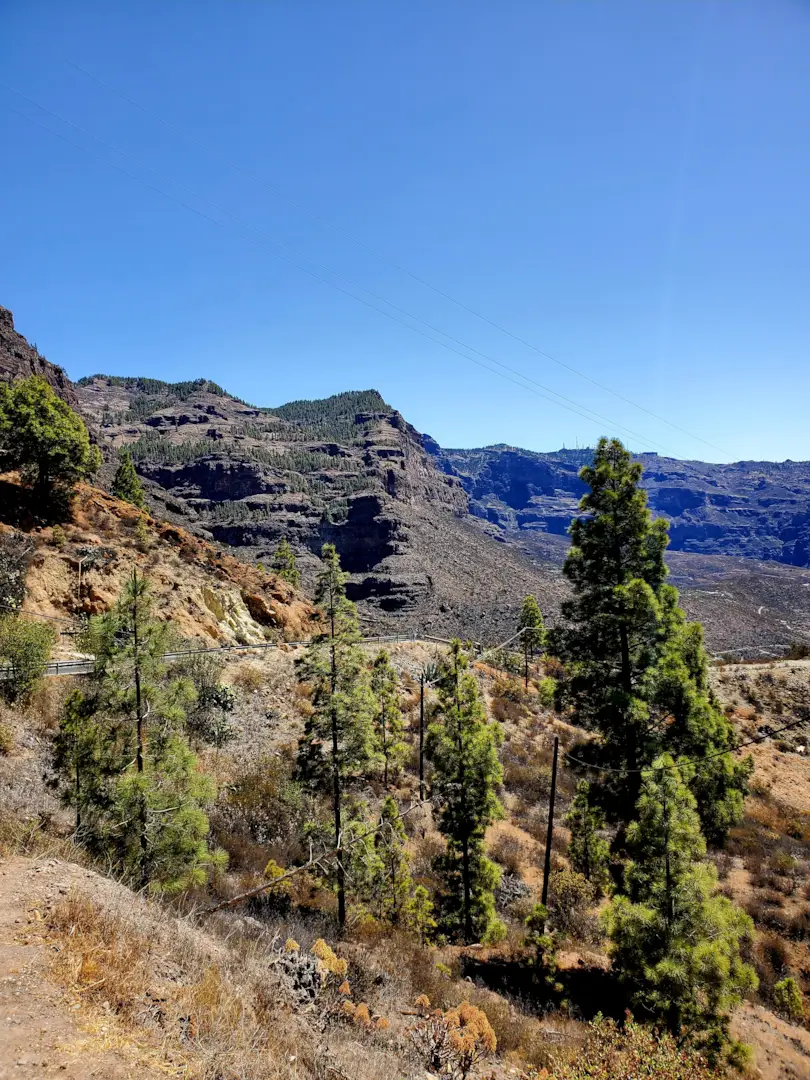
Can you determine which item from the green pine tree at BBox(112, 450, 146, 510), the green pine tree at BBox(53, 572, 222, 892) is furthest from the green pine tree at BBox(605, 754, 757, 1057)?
the green pine tree at BBox(112, 450, 146, 510)

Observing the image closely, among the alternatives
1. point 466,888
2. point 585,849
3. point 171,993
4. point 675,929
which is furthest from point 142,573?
point 675,929

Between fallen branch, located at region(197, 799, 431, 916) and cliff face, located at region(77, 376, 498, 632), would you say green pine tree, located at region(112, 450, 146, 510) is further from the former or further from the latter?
fallen branch, located at region(197, 799, 431, 916)

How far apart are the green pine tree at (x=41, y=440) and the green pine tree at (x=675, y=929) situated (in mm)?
33471

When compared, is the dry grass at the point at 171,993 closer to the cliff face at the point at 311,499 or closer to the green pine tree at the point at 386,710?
the green pine tree at the point at 386,710

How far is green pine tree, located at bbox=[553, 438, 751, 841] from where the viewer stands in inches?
477

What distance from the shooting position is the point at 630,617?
40.3ft

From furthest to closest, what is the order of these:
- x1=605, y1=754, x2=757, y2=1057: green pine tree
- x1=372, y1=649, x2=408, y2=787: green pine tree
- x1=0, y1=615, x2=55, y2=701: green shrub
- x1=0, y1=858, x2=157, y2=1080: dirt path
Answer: x1=372, y1=649, x2=408, y2=787: green pine tree, x1=0, y1=615, x2=55, y2=701: green shrub, x1=605, y1=754, x2=757, y2=1057: green pine tree, x1=0, y1=858, x2=157, y2=1080: dirt path

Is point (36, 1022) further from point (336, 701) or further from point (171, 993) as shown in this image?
point (336, 701)

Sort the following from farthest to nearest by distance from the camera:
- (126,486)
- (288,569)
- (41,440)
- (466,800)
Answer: (288,569)
(126,486)
(41,440)
(466,800)

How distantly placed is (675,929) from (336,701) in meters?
8.48

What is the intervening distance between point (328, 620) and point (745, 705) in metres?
42.1

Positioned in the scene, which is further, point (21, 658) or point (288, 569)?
point (288, 569)

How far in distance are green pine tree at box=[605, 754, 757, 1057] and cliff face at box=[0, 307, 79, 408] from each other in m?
75.8

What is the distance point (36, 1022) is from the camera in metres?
4.29
